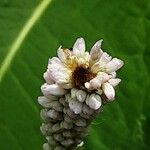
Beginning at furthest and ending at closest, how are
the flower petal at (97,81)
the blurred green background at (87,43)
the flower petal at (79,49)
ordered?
the blurred green background at (87,43) → the flower petal at (79,49) → the flower petal at (97,81)

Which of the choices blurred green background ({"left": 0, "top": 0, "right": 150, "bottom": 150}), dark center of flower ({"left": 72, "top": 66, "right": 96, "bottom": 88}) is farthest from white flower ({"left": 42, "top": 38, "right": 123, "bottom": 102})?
blurred green background ({"left": 0, "top": 0, "right": 150, "bottom": 150})

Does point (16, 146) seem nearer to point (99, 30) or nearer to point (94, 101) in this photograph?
point (99, 30)

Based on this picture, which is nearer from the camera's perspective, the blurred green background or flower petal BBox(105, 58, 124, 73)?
flower petal BBox(105, 58, 124, 73)

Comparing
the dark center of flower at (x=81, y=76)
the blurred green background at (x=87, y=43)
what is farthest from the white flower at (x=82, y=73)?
the blurred green background at (x=87, y=43)

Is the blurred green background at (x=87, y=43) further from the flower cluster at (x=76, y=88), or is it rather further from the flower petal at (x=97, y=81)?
the flower petal at (x=97, y=81)

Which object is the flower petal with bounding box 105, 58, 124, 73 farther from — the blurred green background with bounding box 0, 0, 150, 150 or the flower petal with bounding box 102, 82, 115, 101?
the blurred green background with bounding box 0, 0, 150, 150

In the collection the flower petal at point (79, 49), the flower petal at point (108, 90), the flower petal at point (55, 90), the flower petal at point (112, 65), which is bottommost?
the flower petal at point (108, 90)

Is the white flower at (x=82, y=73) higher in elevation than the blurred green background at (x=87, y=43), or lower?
lower
